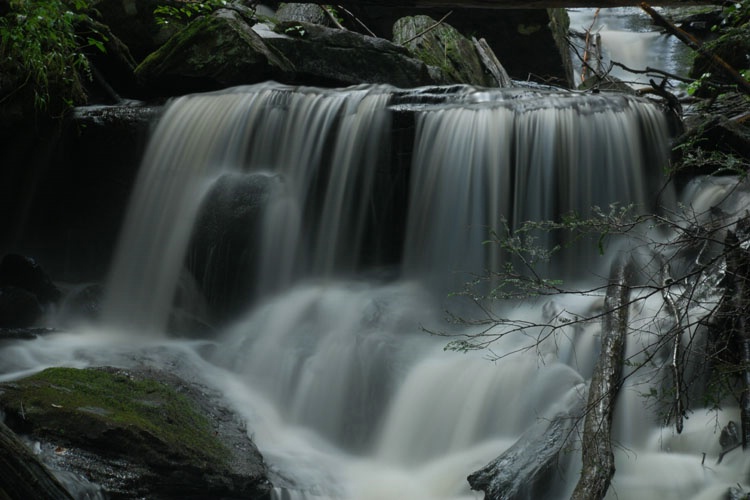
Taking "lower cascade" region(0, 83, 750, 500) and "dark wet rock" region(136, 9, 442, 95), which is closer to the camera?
"lower cascade" region(0, 83, 750, 500)

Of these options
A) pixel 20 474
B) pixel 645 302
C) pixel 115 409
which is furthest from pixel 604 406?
pixel 20 474

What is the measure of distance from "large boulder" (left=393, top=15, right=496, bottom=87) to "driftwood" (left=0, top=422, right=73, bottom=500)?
8907mm

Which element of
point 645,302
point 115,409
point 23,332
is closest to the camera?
point 115,409

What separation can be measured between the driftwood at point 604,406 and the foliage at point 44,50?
559 cm

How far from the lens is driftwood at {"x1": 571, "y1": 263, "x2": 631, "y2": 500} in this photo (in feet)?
12.2

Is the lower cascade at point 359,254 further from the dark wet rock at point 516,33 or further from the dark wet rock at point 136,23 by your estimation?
the dark wet rock at point 516,33

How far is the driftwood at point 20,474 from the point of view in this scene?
2797 mm

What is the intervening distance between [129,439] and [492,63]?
947 centimetres

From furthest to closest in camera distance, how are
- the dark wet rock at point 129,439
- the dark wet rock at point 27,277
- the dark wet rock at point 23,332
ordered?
the dark wet rock at point 27,277
the dark wet rock at point 23,332
the dark wet rock at point 129,439

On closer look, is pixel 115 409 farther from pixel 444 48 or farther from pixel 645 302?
pixel 444 48

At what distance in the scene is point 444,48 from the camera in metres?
11.9

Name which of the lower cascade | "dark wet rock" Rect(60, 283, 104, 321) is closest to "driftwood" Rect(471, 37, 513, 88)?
the lower cascade

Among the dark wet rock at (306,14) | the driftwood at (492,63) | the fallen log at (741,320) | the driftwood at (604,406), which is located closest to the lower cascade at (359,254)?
the driftwood at (604,406)

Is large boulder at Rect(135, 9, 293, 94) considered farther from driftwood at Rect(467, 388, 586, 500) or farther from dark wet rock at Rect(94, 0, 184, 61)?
driftwood at Rect(467, 388, 586, 500)
